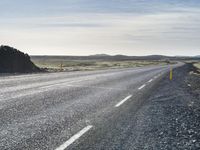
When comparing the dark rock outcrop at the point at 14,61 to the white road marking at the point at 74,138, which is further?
the dark rock outcrop at the point at 14,61

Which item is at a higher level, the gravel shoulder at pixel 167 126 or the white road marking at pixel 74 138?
the white road marking at pixel 74 138

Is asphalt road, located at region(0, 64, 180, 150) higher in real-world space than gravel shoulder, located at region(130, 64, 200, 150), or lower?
higher

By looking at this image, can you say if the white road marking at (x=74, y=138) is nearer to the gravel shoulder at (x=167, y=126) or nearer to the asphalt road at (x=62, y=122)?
the asphalt road at (x=62, y=122)

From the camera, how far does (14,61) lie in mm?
34125

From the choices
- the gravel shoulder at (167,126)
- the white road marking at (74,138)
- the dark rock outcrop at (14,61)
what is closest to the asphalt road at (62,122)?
the white road marking at (74,138)

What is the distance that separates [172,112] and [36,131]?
182 inches

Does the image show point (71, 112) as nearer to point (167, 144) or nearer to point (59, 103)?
point (59, 103)

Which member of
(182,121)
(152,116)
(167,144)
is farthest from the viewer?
(152,116)

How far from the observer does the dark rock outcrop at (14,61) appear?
108ft

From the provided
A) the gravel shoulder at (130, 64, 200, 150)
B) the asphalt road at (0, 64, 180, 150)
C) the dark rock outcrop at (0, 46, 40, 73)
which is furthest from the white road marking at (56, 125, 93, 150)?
the dark rock outcrop at (0, 46, 40, 73)

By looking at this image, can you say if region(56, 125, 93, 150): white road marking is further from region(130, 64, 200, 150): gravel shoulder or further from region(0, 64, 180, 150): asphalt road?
region(130, 64, 200, 150): gravel shoulder

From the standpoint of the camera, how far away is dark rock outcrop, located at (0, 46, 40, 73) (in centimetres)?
3300

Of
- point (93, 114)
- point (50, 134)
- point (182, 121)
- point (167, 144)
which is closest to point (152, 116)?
point (182, 121)

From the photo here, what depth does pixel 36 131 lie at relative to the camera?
6625 mm
